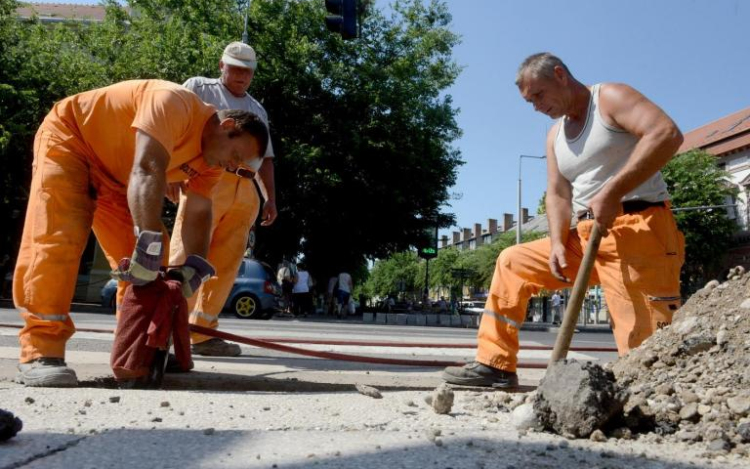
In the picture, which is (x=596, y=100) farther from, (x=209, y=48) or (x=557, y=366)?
(x=209, y=48)

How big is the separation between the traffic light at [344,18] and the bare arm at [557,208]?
21.9 feet

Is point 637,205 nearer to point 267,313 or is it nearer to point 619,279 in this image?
point 619,279

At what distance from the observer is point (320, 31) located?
25109 millimetres

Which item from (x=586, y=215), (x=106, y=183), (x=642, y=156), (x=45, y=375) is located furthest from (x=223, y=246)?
(x=642, y=156)

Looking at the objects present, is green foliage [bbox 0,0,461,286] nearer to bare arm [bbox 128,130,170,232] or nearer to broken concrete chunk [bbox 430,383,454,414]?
bare arm [bbox 128,130,170,232]

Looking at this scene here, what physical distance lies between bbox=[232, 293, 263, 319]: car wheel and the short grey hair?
13627mm

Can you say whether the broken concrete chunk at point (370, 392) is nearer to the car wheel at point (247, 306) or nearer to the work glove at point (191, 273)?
the work glove at point (191, 273)

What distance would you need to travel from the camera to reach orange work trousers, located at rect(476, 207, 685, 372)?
135 inches

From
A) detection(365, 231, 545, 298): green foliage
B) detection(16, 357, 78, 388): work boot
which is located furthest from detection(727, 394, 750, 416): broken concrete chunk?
detection(365, 231, 545, 298): green foliage

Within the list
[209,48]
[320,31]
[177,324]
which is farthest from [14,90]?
[177,324]

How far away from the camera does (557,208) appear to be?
3824 mm

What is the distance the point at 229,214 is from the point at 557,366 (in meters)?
2.90

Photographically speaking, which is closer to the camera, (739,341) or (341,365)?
(739,341)

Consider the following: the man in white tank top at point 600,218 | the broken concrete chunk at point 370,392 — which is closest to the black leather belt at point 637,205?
the man in white tank top at point 600,218
